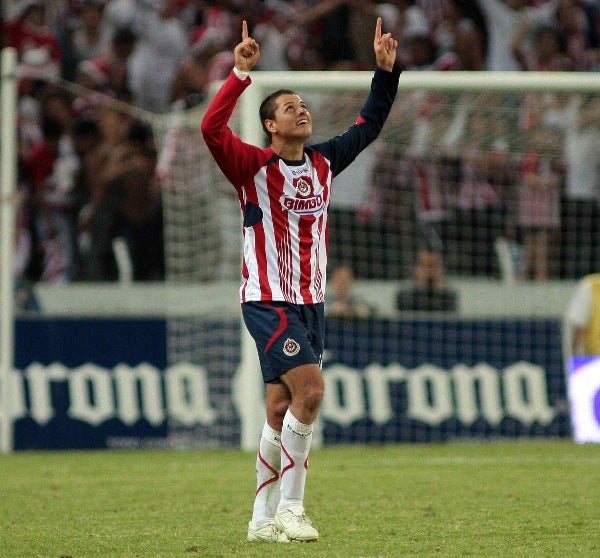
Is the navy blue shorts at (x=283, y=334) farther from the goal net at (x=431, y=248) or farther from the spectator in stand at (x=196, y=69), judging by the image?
the spectator in stand at (x=196, y=69)

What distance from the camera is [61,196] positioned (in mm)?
14812

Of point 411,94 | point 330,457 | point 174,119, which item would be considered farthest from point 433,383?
point 174,119

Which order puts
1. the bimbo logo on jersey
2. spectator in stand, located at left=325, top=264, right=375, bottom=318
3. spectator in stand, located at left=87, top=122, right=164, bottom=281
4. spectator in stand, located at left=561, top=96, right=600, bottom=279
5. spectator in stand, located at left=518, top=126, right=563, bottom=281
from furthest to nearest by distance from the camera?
spectator in stand, located at left=87, top=122, right=164, bottom=281, spectator in stand, located at left=518, top=126, right=563, bottom=281, spectator in stand, located at left=561, top=96, right=600, bottom=279, spectator in stand, located at left=325, top=264, right=375, bottom=318, the bimbo logo on jersey

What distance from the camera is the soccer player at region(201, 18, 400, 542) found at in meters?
6.00

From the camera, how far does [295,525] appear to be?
5891 mm

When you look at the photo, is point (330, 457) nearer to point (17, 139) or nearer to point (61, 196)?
point (61, 196)

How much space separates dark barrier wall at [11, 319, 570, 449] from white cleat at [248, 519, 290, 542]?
6.50 metres

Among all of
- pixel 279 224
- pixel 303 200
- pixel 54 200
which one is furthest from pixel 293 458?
pixel 54 200

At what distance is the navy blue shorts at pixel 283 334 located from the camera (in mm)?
6004

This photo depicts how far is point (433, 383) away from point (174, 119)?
154 inches

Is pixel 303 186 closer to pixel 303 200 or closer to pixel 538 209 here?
pixel 303 200

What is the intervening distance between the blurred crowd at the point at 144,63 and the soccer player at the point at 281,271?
7.94 metres

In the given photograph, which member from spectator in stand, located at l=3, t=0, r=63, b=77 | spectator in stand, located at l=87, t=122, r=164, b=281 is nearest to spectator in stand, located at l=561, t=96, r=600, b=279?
spectator in stand, located at l=87, t=122, r=164, b=281

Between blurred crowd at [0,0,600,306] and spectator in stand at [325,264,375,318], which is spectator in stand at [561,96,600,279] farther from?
spectator in stand at [325,264,375,318]
